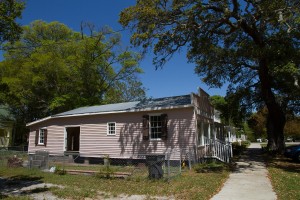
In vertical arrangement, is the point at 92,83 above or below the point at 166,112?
above

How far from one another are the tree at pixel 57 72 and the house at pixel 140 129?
934 centimetres

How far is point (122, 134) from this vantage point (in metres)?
18.4

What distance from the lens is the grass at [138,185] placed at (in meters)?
9.57

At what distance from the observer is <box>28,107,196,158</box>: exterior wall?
16344 mm

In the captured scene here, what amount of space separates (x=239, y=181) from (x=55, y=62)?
81.2ft

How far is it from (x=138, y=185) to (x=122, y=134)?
749cm

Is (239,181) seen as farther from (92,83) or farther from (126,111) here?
(92,83)

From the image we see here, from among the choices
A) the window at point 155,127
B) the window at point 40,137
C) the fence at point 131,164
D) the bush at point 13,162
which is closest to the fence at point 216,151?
the fence at point 131,164

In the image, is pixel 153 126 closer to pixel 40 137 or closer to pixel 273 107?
pixel 40 137

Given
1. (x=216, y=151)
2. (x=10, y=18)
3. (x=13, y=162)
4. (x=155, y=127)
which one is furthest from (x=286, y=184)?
(x=10, y=18)

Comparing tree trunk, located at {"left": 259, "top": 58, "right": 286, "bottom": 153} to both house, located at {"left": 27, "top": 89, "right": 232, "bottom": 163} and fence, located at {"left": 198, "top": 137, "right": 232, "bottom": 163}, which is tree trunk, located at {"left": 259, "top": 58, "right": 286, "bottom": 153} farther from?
fence, located at {"left": 198, "top": 137, "right": 232, "bottom": 163}

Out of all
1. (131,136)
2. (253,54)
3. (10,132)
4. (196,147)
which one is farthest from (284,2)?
(10,132)

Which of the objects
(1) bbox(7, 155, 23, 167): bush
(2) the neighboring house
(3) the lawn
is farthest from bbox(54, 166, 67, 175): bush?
(2) the neighboring house

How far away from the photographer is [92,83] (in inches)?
1359
